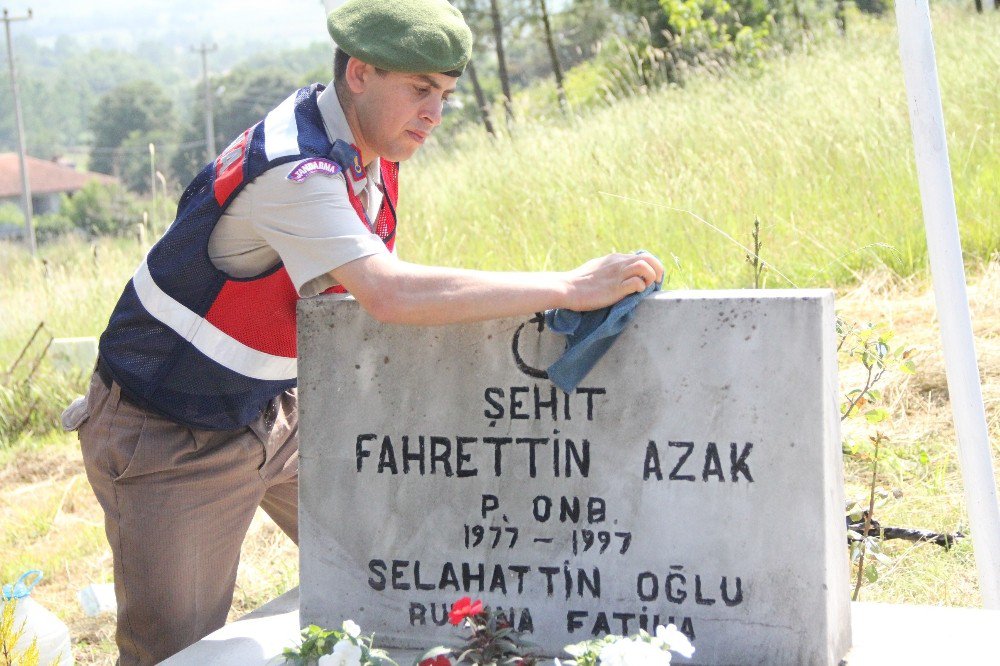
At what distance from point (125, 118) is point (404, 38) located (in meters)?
98.4

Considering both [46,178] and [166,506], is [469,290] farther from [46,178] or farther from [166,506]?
[46,178]

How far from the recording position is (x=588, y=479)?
2.42 metres

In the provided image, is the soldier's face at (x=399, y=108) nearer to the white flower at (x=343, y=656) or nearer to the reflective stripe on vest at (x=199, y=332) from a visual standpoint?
the reflective stripe on vest at (x=199, y=332)

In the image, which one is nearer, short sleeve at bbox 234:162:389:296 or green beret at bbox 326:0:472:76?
short sleeve at bbox 234:162:389:296

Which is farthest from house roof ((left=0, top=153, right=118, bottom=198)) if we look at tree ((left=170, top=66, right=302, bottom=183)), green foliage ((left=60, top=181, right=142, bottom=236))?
green foliage ((left=60, top=181, right=142, bottom=236))

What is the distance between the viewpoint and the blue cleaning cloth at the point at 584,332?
90.1 inches

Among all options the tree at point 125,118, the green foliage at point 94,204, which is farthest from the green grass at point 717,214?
the tree at point 125,118

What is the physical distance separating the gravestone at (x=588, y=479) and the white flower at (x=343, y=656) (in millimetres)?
391

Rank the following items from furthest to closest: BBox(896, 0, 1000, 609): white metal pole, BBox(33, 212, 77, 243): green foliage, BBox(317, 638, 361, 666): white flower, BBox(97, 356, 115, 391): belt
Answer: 1. BBox(33, 212, 77, 243): green foliage
2. BBox(97, 356, 115, 391): belt
3. BBox(896, 0, 1000, 609): white metal pole
4. BBox(317, 638, 361, 666): white flower

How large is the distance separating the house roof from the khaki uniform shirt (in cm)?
9137

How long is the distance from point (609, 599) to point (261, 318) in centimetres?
104

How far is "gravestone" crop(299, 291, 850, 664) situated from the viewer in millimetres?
2277

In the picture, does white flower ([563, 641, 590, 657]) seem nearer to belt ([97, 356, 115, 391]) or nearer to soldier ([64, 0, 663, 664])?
soldier ([64, 0, 663, 664])

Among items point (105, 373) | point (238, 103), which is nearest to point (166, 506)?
point (105, 373)
